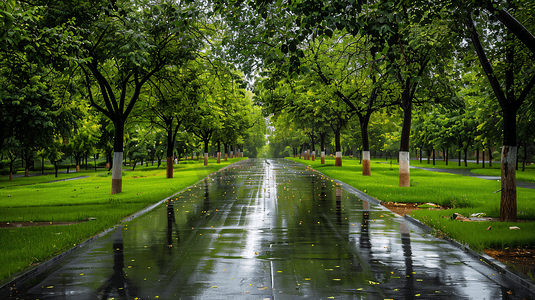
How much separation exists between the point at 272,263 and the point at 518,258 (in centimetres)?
448

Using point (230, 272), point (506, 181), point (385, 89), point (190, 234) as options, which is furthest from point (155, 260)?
point (385, 89)

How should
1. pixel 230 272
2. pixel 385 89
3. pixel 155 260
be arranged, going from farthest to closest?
1. pixel 385 89
2. pixel 155 260
3. pixel 230 272

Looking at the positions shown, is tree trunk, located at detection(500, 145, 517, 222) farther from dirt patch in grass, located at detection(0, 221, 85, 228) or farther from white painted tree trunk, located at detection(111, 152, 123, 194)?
white painted tree trunk, located at detection(111, 152, 123, 194)

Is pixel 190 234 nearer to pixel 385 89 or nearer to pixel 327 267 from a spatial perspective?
pixel 327 267

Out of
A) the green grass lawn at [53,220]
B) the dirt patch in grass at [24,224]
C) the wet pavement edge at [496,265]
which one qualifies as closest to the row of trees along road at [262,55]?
the wet pavement edge at [496,265]

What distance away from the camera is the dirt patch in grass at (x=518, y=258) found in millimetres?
6707

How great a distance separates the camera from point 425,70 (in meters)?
17.4

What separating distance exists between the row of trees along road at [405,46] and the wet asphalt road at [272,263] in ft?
10.9

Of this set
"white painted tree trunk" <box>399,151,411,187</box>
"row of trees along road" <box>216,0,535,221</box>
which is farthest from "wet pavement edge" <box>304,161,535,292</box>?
"white painted tree trunk" <box>399,151,411,187</box>

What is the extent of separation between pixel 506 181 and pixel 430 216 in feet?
7.25

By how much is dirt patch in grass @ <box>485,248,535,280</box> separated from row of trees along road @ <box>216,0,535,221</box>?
3.37m

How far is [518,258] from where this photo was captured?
7.46 meters

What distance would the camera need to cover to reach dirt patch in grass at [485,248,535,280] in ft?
22.0

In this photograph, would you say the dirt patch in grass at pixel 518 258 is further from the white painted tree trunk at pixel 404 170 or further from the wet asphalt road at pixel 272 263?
the white painted tree trunk at pixel 404 170
